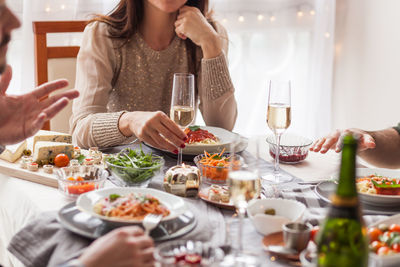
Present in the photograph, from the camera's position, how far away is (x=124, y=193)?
1266 mm

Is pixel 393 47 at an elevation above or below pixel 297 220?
above

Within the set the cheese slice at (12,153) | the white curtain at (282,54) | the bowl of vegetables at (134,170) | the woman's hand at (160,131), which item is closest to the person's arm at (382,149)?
the woman's hand at (160,131)

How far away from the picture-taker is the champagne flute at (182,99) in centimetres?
163

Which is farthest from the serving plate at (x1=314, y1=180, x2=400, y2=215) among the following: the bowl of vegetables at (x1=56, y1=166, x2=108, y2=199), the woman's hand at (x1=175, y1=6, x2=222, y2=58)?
the woman's hand at (x1=175, y1=6, x2=222, y2=58)

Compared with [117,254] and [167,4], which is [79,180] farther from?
[167,4]

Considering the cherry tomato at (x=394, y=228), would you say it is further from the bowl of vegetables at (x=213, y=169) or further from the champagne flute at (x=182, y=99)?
the champagne flute at (x=182, y=99)

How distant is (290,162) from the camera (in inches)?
70.2

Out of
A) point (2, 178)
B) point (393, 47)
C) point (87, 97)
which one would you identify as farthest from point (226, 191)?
point (393, 47)

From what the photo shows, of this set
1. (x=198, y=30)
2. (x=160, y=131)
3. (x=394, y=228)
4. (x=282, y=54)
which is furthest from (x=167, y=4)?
(x=282, y=54)

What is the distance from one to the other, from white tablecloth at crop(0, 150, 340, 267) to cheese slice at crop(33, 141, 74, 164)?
11 cm

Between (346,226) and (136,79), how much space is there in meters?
1.67

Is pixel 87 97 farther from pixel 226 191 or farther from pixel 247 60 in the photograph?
pixel 247 60

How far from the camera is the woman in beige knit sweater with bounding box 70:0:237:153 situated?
2.17 meters

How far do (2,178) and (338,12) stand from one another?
3249 millimetres
